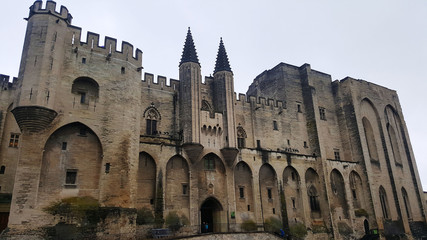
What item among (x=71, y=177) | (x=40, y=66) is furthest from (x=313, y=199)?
(x=40, y=66)

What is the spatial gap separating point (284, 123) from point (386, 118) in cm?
1763

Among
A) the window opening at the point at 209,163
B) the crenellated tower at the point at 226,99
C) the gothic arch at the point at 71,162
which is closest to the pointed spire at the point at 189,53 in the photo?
the crenellated tower at the point at 226,99

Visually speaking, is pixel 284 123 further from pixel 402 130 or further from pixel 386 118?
pixel 402 130

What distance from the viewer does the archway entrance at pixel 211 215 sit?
2483 centimetres

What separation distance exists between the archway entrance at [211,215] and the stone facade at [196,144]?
0.41 ft

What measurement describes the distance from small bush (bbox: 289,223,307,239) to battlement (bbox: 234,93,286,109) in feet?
38.9

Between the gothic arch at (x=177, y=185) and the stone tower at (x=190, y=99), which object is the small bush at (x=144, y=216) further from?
the stone tower at (x=190, y=99)

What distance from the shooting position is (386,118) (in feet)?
135

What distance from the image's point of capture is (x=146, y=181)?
2202cm

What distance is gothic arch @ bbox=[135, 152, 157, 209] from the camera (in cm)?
2147

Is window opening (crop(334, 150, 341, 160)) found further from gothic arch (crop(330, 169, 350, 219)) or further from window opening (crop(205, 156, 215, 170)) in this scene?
window opening (crop(205, 156, 215, 170))

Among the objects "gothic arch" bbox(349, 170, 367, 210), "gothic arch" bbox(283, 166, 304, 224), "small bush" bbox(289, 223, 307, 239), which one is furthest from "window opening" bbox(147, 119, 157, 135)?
"gothic arch" bbox(349, 170, 367, 210)

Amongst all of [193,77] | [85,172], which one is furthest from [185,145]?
[85,172]

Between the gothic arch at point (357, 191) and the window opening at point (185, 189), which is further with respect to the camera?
the gothic arch at point (357, 191)
